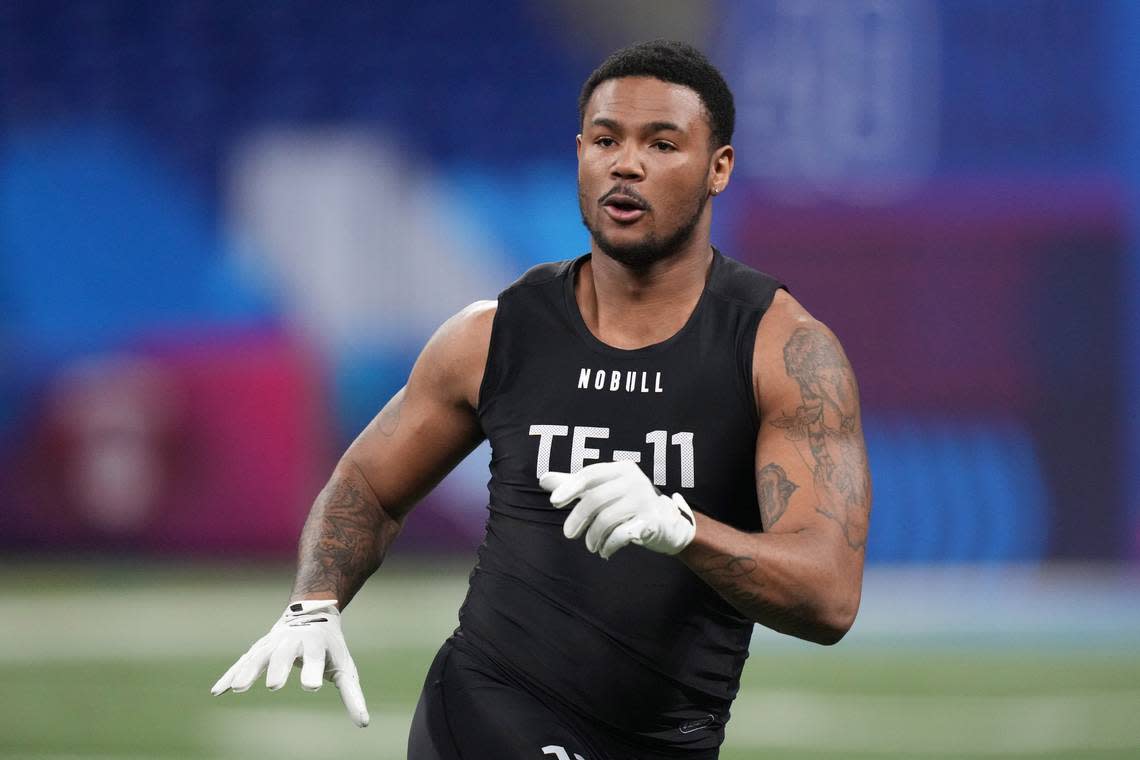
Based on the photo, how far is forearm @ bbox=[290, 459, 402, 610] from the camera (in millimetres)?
4035

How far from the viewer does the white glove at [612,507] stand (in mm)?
2969

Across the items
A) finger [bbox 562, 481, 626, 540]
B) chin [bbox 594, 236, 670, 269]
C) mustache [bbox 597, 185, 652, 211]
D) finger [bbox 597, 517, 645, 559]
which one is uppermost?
mustache [bbox 597, 185, 652, 211]

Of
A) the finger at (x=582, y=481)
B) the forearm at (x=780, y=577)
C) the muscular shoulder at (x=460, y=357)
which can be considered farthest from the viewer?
the muscular shoulder at (x=460, y=357)

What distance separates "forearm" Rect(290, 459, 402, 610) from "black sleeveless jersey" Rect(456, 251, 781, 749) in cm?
36

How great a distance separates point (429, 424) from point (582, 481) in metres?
1.17

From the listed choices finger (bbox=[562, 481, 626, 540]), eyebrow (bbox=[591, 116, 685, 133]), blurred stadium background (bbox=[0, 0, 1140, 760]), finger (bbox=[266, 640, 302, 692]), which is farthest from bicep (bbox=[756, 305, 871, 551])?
blurred stadium background (bbox=[0, 0, 1140, 760])

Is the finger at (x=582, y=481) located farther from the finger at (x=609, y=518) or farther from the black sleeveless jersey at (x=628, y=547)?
the black sleeveless jersey at (x=628, y=547)

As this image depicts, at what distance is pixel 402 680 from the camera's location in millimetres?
8609

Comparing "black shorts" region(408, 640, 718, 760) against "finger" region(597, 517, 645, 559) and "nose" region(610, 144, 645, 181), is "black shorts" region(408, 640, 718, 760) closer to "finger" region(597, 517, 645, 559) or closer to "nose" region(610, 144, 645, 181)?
"finger" region(597, 517, 645, 559)

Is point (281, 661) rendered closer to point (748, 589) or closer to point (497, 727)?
point (497, 727)

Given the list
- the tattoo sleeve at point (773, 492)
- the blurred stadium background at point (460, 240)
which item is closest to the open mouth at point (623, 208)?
the tattoo sleeve at point (773, 492)

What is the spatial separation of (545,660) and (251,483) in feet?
30.9

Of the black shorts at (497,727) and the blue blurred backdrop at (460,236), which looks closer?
the black shorts at (497,727)

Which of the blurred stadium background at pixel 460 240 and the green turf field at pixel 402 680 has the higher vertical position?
the blurred stadium background at pixel 460 240
